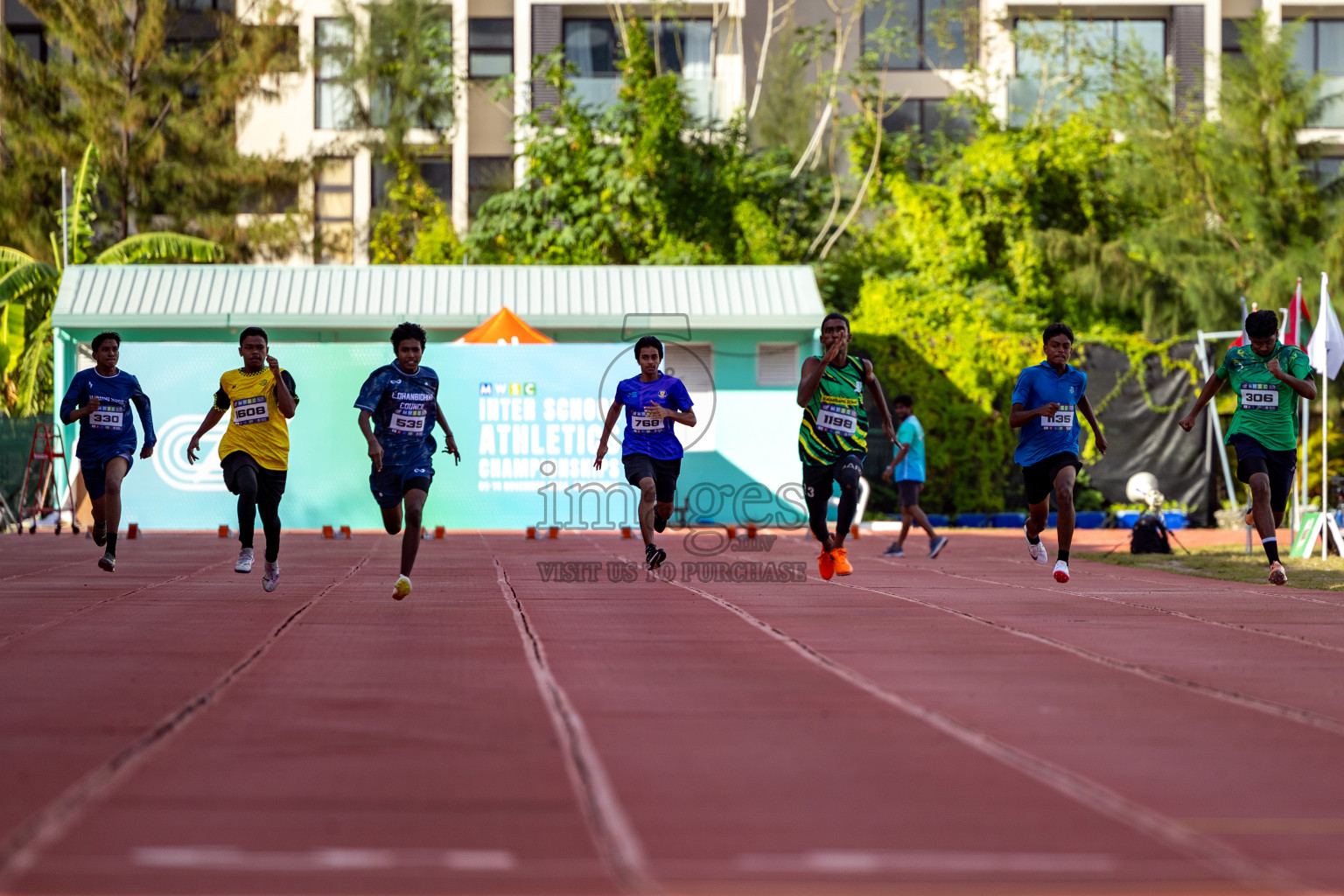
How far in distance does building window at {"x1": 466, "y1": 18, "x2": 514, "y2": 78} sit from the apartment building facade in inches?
1.2

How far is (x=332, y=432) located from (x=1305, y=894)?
19693 mm

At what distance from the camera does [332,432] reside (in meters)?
22.1

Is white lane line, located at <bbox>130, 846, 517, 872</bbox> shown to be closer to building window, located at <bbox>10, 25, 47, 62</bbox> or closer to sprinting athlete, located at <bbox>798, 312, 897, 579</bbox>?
sprinting athlete, located at <bbox>798, 312, 897, 579</bbox>

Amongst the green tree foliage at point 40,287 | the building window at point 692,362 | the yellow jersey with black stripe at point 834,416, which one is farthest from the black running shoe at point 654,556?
the green tree foliage at point 40,287

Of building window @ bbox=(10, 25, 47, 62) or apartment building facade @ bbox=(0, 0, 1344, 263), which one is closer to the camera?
apartment building facade @ bbox=(0, 0, 1344, 263)

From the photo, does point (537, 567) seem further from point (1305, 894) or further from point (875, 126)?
point (875, 126)

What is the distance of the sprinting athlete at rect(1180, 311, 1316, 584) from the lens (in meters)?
11.6

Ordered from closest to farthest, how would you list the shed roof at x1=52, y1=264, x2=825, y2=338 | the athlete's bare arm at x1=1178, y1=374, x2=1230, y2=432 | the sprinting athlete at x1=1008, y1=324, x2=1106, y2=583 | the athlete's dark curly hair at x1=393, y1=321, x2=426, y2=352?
the athlete's dark curly hair at x1=393, y1=321, x2=426, y2=352 < the sprinting athlete at x1=1008, y1=324, x2=1106, y2=583 < the athlete's bare arm at x1=1178, y1=374, x2=1230, y2=432 < the shed roof at x1=52, y1=264, x2=825, y2=338

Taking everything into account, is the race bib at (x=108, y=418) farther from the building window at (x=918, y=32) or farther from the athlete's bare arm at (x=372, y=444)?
the building window at (x=918, y=32)

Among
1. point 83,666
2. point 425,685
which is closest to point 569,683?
point 425,685

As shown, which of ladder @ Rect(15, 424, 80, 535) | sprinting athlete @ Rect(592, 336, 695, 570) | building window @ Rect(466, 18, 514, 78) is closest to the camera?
sprinting athlete @ Rect(592, 336, 695, 570)

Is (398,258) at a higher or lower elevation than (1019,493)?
higher

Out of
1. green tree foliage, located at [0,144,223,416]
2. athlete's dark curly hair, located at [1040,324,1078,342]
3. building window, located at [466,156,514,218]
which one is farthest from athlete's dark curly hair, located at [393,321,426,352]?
building window, located at [466,156,514,218]

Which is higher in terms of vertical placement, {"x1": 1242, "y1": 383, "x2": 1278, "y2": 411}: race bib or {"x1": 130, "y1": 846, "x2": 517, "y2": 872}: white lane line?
{"x1": 1242, "y1": 383, "x2": 1278, "y2": 411}: race bib
